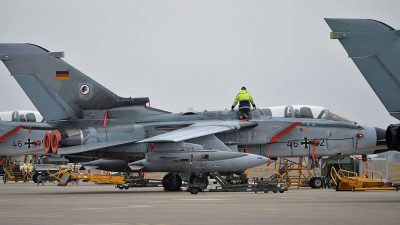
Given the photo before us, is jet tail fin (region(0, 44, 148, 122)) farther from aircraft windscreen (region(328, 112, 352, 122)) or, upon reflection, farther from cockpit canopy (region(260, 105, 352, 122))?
aircraft windscreen (region(328, 112, 352, 122))

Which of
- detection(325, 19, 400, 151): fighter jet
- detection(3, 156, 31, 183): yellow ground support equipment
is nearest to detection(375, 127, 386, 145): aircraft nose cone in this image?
detection(325, 19, 400, 151): fighter jet

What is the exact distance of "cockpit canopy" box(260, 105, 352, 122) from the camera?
107 feet

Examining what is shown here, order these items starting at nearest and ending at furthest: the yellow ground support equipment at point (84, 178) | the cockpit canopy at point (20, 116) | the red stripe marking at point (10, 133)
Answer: the yellow ground support equipment at point (84, 178) → the red stripe marking at point (10, 133) → the cockpit canopy at point (20, 116)

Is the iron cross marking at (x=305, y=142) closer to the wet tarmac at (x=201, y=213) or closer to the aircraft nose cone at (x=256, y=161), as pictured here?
the aircraft nose cone at (x=256, y=161)

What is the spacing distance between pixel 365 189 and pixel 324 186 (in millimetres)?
3721

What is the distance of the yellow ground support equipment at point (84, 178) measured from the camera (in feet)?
119

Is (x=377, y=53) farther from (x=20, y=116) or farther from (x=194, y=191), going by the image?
(x=20, y=116)

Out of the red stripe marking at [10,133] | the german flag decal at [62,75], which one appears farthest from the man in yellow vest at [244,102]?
the red stripe marking at [10,133]

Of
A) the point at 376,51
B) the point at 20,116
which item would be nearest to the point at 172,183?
the point at 20,116

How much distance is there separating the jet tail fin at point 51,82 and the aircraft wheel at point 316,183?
786 cm

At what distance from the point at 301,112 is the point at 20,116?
15.2 meters

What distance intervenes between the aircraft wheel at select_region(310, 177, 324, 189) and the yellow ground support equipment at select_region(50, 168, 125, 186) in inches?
308

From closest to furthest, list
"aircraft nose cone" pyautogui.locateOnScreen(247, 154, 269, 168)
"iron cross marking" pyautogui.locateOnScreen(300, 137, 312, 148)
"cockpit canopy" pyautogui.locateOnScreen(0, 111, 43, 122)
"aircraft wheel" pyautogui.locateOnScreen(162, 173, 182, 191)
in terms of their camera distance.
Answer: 1. "aircraft nose cone" pyautogui.locateOnScreen(247, 154, 269, 168)
2. "aircraft wheel" pyautogui.locateOnScreen(162, 173, 182, 191)
3. "iron cross marking" pyautogui.locateOnScreen(300, 137, 312, 148)
4. "cockpit canopy" pyautogui.locateOnScreen(0, 111, 43, 122)

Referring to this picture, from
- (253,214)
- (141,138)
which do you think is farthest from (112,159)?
(253,214)
